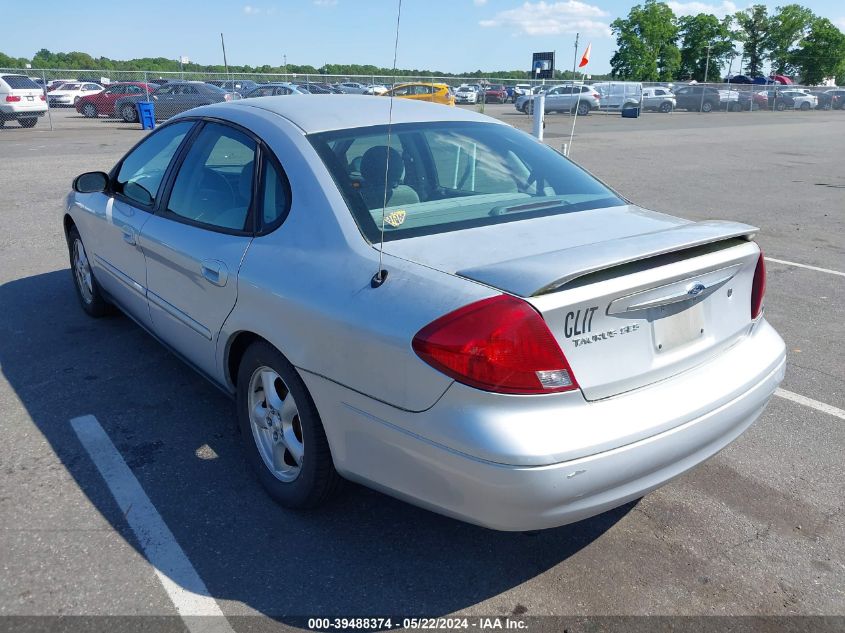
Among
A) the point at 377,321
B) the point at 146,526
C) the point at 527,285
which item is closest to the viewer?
the point at 527,285

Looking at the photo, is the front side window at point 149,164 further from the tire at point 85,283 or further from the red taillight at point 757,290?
the red taillight at point 757,290

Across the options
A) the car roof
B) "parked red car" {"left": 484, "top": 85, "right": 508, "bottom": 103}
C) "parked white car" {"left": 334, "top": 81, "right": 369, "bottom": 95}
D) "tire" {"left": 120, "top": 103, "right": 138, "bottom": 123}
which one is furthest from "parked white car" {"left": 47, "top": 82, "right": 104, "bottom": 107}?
the car roof

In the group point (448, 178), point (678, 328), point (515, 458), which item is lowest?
point (515, 458)

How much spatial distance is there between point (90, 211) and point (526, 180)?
303 cm

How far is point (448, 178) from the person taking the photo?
3439 mm

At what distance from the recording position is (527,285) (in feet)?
7.29

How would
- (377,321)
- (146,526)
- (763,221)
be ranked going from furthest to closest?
1. (763,221)
2. (146,526)
3. (377,321)

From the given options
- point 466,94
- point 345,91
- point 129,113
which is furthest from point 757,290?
point 466,94

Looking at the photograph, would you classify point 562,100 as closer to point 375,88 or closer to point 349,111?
point 375,88

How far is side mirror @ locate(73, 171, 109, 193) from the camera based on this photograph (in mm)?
4480

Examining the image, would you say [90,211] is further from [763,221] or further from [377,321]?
[763,221]

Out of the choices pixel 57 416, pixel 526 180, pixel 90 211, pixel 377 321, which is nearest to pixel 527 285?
pixel 377 321

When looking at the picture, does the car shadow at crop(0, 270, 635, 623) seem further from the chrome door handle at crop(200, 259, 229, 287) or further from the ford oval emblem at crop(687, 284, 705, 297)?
the ford oval emblem at crop(687, 284, 705, 297)

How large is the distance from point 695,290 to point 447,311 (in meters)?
0.93
